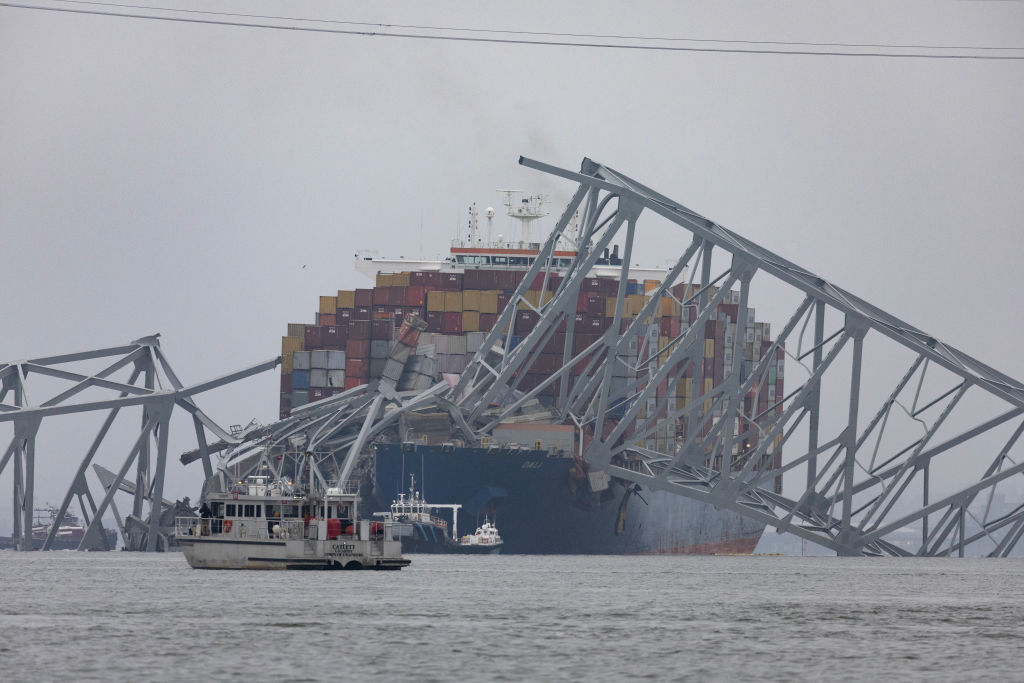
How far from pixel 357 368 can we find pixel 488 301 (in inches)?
323

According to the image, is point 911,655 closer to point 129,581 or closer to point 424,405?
point 129,581

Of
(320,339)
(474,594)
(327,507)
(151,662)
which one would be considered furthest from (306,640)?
(320,339)

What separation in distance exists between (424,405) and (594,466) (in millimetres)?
15463

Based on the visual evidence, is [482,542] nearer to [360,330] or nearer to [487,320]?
[487,320]

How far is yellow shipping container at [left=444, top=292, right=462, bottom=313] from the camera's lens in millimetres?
109000

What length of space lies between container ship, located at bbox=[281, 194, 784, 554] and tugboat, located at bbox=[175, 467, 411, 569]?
1926 cm

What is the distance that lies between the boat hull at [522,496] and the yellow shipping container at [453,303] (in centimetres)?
1553

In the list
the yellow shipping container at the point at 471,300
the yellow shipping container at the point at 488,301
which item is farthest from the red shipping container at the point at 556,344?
the yellow shipping container at the point at 471,300

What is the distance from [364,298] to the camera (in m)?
110

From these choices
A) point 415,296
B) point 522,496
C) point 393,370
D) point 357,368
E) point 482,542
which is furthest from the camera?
point 415,296

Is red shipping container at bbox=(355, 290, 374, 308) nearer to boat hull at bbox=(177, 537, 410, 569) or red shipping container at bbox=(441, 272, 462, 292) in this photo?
red shipping container at bbox=(441, 272, 462, 292)

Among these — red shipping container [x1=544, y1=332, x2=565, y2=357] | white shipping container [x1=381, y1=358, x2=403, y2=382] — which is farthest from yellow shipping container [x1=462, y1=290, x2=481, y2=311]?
white shipping container [x1=381, y1=358, x2=403, y2=382]

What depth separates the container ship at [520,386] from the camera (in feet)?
309

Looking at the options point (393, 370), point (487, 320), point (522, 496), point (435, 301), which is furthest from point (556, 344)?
point (522, 496)
